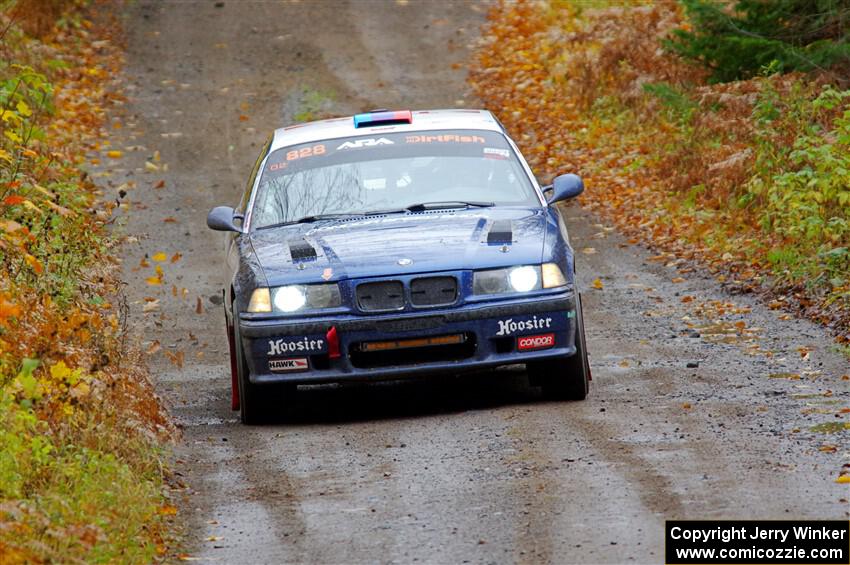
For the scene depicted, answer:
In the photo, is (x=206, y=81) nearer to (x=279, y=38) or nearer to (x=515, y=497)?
(x=279, y=38)

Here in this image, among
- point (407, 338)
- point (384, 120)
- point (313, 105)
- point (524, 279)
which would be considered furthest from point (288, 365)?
point (313, 105)

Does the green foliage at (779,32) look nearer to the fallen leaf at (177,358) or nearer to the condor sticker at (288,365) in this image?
the fallen leaf at (177,358)

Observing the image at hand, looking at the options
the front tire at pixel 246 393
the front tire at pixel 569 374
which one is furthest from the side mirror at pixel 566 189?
the front tire at pixel 246 393

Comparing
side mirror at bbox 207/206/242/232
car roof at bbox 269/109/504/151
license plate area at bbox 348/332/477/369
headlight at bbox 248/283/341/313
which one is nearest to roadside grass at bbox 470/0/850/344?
car roof at bbox 269/109/504/151

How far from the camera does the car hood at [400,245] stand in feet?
28.5

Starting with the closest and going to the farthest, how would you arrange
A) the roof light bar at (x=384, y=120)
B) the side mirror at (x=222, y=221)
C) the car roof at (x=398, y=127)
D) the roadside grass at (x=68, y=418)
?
1. the roadside grass at (x=68, y=418)
2. the side mirror at (x=222, y=221)
3. the car roof at (x=398, y=127)
4. the roof light bar at (x=384, y=120)

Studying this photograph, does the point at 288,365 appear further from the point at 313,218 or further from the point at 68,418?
the point at 68,418

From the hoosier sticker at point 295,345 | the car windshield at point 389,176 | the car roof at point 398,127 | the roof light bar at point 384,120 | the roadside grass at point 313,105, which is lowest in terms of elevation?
the roadside grass at point 313,105

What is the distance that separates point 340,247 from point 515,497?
8.78ft

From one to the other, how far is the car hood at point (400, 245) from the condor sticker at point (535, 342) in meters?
0.44

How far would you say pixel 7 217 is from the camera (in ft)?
37.3

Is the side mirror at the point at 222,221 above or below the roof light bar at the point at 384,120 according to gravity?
below

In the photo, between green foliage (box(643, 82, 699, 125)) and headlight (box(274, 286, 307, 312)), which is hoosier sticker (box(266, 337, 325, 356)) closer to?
headlight (box(274, 286, 307, 312))

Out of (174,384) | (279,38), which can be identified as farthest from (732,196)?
(279,38)
